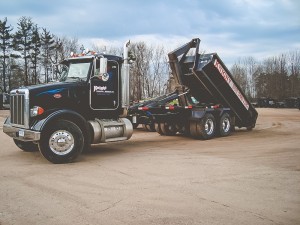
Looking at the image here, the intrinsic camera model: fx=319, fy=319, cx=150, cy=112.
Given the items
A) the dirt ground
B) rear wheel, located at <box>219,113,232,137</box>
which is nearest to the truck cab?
the dirt ground

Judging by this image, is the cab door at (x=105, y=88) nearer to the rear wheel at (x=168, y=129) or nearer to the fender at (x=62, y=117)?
the fender at (x=62, y=117)

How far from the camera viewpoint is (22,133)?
24.2ft

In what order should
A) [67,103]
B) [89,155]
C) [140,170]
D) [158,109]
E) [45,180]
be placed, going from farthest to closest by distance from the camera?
[158,109]
[89,155]
[67,103]
[140,170]
[45,180]

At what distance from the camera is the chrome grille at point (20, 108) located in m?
7.40

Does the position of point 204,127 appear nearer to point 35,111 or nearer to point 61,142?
point 61,142

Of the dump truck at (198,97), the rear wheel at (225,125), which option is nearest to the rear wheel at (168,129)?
the dump truck at (198,97)

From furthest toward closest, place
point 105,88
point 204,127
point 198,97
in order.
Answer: point 198,97, point 204,127, point 105,88

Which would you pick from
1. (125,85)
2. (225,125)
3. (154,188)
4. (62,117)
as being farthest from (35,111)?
(225,125)

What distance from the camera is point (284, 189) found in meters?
5.27

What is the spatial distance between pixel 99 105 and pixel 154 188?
3.90m

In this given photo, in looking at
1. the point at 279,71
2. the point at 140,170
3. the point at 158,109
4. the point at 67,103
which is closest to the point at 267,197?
the point at 140,170

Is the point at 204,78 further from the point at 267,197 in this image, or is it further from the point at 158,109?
the point at 267,197

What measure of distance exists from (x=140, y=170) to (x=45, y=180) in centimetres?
190

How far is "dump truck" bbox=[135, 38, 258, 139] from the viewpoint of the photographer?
38.0 ft
